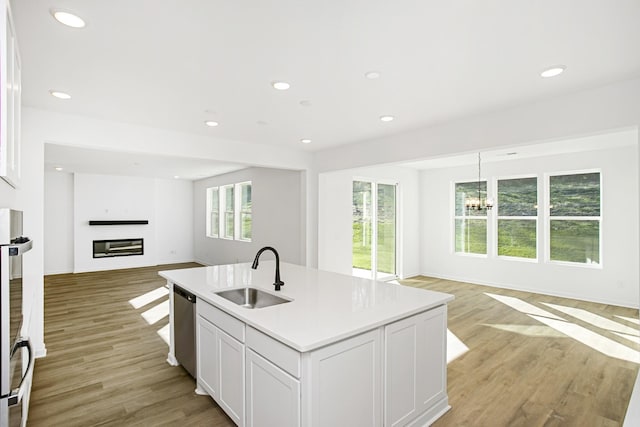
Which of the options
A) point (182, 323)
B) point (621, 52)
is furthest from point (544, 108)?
point (182, 323)

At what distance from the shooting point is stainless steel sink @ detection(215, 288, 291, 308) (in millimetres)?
2625

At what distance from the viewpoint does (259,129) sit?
437 cm

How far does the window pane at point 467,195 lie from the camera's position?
6.99 metres

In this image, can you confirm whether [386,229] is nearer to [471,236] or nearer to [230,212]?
[471,236]

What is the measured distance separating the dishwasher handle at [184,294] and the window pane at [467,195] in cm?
615

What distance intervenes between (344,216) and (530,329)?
3269 millimetres

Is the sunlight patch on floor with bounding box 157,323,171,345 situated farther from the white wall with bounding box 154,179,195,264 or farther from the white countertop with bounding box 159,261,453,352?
the white wall with bounding box 154,179,195,264

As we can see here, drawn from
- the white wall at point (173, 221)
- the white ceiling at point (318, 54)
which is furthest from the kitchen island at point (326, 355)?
the white wall at point (173, 221)

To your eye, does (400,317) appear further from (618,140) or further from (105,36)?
(618,140)

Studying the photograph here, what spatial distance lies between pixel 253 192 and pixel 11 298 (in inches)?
242

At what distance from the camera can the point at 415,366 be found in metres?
2.14

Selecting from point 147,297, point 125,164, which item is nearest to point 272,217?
point 147,297

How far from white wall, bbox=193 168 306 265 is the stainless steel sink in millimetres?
3111

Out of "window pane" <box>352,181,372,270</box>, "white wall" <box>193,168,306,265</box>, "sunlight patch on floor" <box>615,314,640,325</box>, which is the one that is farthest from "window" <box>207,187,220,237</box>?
"sunlight patch on floor" <box>615,314,640,325</box>
